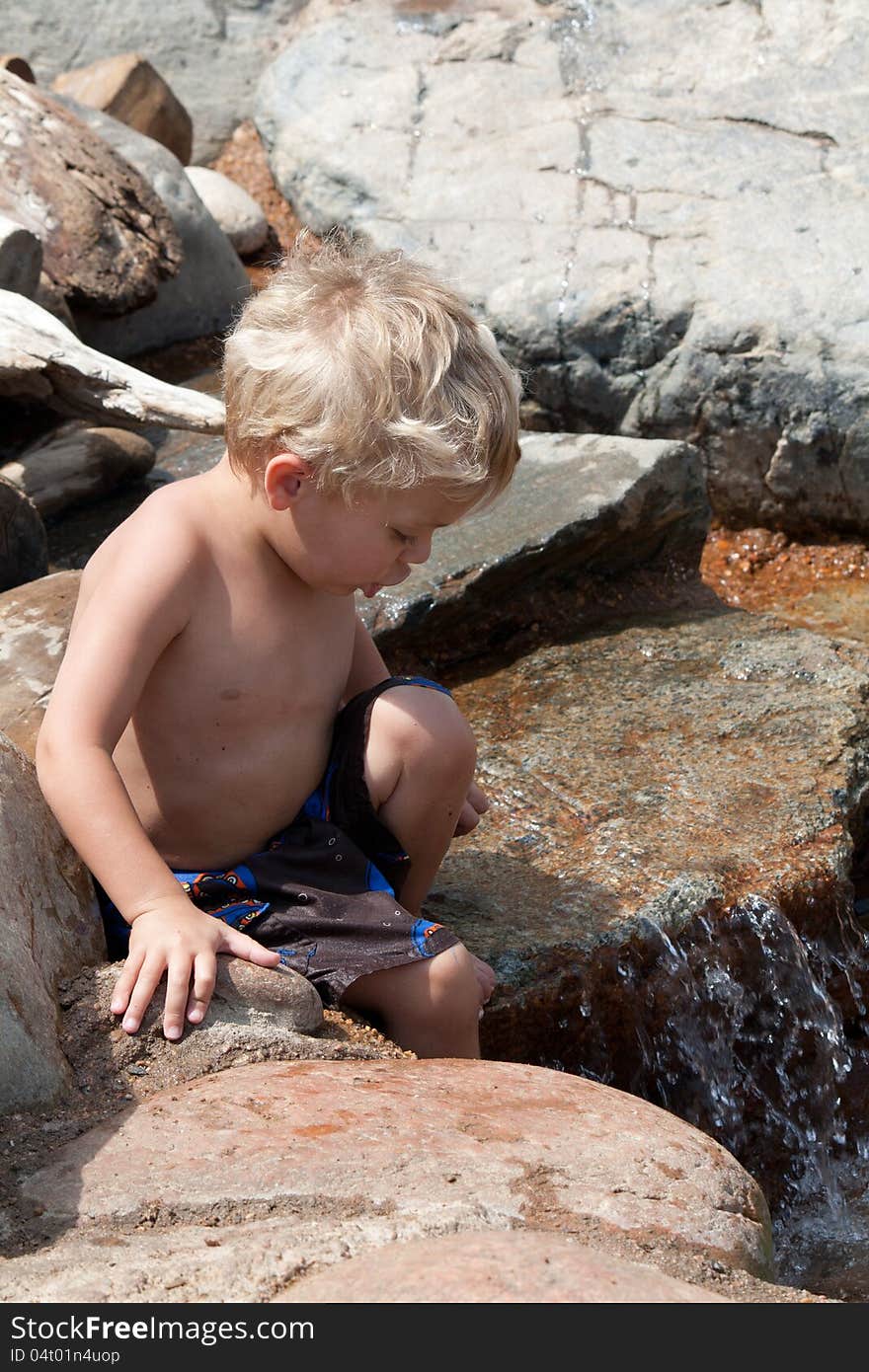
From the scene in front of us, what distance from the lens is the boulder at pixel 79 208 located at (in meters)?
4.43

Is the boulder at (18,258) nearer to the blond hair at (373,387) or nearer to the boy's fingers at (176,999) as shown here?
the blond hair at (373,387)

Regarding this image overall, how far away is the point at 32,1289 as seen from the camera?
1.35m

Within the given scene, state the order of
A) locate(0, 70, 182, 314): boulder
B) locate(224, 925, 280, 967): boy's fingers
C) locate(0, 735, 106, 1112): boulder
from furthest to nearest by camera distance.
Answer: locate(0, 70, 182, 314): boulder, locate(224, 925, 280, 967): boy's fingers, locate(0, 735, 106, 1112): boulder

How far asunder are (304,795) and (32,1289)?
1.06 m

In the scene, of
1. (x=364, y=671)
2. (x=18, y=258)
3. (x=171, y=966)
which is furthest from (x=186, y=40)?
(x=171, y=966)

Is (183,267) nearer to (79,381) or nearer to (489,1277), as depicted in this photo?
(79,381)

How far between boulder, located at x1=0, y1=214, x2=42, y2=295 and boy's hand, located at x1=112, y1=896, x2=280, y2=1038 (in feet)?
7.48

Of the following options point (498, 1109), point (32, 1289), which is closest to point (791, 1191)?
point (498, 1109)

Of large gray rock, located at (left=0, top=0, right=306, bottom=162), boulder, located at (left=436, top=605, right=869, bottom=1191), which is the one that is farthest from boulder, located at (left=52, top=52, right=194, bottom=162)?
boulder, located at (left=436, top=605, right=869, bottom=1191)

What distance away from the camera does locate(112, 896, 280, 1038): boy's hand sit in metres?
1.86

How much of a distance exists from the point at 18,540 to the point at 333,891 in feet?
4.58

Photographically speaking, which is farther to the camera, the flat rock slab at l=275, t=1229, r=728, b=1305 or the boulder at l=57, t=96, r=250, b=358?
the boulder at l=57, t=96, r=250, b=358

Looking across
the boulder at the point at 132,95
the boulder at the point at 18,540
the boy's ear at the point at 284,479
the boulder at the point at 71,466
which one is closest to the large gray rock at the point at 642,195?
the boulder at the point at 132,95

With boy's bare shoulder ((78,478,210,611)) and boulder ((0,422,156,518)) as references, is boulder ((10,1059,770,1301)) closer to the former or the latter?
boy's bare shoulder ((78,478,210,611))
